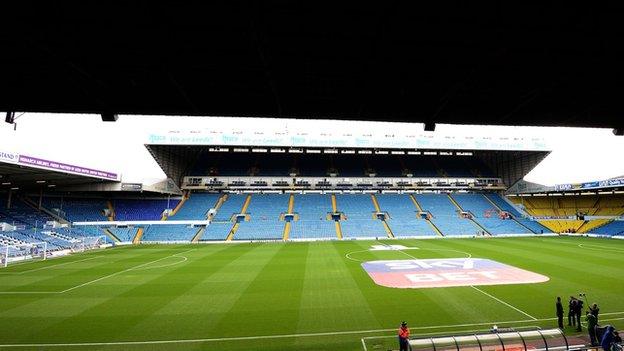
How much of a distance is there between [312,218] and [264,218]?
25.7 ft

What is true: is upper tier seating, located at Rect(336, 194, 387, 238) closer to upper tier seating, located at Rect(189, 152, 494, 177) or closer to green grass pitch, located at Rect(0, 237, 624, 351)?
upper tier seating, located at Rect(189, 152, 494, 177)

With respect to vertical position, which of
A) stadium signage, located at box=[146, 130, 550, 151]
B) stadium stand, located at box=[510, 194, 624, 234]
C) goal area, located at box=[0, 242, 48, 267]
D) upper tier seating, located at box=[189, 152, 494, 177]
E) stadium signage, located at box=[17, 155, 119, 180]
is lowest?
goal area, located at box=[0, 242, 48, 267]

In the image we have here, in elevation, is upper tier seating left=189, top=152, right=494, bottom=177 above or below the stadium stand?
above

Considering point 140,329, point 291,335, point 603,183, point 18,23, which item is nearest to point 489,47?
point 18,23

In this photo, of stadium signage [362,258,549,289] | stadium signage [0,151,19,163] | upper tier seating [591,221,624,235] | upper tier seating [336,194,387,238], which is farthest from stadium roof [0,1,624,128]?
upper tier seating [591,221,624,235]

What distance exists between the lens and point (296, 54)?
5.05 meters

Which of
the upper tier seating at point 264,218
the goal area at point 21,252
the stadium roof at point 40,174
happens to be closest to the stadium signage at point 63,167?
the stadium roof at point 40,174

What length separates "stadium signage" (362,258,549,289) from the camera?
56.6 ft

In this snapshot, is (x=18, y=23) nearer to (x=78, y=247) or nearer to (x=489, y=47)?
(x=489, y=47)

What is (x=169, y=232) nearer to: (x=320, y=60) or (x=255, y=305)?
(x=255, y=305)

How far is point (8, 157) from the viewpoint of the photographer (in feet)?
91.1

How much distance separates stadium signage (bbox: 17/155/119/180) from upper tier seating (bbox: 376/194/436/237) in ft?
136

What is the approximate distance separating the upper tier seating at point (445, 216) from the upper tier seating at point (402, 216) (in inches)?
79.7

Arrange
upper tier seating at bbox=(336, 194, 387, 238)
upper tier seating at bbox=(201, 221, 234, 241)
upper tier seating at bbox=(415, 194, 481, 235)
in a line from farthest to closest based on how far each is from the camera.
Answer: upper tier seating at bbox=(415, 194, 481, 235), upper tier seating at bbox=(336, 194, 387, 238), upper tier seating at bbox=(201, 221, 234, 241)
